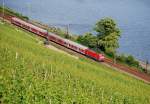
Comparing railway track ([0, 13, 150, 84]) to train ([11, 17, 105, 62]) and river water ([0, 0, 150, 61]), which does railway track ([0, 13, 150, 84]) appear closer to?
train ([11, 17, 105, 62])

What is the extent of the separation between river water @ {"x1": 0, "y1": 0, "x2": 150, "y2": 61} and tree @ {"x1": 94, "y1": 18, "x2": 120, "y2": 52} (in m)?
19.8

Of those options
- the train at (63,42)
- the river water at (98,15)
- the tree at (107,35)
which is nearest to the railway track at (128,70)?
the train at (63,42)

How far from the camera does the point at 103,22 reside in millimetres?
91562

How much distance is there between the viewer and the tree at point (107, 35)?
9094 centimetres

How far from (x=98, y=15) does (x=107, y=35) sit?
Result: 56129mm

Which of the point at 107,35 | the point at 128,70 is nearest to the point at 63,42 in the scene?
the point at 107,35

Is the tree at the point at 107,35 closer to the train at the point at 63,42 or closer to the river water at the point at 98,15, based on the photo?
the train at the point at 63,42

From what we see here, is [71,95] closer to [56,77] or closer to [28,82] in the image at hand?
[28,82]

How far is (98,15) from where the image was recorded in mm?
147500

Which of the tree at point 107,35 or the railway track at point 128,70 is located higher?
the tree at point 107,35

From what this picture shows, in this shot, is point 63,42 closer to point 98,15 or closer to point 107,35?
point 107,35

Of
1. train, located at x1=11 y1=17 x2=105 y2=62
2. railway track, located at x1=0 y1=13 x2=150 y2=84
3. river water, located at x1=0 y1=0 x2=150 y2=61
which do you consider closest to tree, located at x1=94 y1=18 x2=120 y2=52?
railway track, located at x1=0 y1=13 x2=150 y2=84

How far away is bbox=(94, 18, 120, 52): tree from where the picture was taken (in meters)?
90.9

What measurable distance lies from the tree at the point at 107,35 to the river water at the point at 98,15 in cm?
1980
